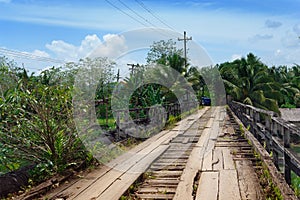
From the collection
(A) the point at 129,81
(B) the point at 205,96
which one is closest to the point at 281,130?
(A) the point at 129,81

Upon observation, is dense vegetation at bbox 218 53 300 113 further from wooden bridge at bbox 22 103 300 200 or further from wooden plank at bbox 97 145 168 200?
wooden plank at bbox 97 145 168 200

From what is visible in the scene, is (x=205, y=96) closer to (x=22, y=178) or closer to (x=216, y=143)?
(x=216, y=143)

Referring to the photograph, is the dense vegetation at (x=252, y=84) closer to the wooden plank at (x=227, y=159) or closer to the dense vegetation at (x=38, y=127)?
the wooden plank at (x=227, y=159)

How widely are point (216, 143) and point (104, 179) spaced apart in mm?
3477

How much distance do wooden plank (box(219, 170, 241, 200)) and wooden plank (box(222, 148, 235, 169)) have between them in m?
0.33

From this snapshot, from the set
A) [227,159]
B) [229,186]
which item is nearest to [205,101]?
[227,159]

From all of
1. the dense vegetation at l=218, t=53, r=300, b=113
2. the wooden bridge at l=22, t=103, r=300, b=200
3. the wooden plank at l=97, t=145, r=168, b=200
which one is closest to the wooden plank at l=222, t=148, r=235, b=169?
the wooden bridge at l=22, t=103, r=300, b=200

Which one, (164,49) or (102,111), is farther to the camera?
(164,49)

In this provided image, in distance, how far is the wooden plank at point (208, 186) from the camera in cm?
370

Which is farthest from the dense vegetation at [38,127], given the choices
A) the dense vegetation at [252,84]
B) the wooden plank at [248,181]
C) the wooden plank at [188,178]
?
the dense vegetation at [252,84]

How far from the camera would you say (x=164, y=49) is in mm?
28719

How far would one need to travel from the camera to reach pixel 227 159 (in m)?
5.56

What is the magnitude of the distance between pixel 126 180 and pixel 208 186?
3.13 feet

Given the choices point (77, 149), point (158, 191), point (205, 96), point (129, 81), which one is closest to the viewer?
point (158, 191)
